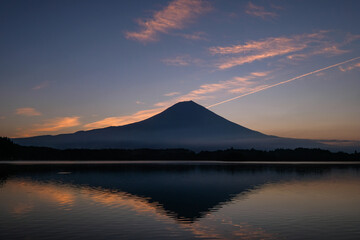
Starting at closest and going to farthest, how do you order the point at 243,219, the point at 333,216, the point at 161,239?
the point at 161,239 → the point at 243,219 → the point at 333,216

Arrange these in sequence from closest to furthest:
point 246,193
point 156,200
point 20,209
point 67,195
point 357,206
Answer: point 20,209 → point 357,206 → point 156,200 → point 67,195 → point 246,193

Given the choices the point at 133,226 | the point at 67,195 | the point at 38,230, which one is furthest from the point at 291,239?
the point at 67,195

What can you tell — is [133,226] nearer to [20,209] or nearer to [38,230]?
[38,230]

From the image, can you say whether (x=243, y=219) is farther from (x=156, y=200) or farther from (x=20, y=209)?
(x=20, y=209)

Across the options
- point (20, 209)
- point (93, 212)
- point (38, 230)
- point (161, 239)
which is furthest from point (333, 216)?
point (20, 209)

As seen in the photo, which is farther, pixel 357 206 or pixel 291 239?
pixel 357 206

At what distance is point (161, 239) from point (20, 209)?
14.8 meters

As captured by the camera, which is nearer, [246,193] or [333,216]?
[333,216]

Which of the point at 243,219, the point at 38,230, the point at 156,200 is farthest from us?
the point at 156,200

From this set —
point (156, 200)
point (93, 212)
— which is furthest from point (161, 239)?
point (156, 200)

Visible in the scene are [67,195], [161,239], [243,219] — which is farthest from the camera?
[67,195]

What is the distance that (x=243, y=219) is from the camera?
25.5m

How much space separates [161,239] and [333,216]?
13.8 m

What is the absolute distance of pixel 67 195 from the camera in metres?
38.2
